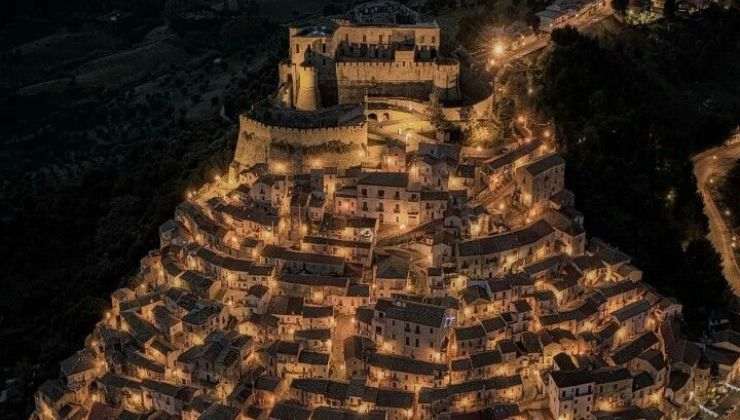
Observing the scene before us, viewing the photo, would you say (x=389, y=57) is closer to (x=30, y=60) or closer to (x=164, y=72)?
(x=164, y=72)

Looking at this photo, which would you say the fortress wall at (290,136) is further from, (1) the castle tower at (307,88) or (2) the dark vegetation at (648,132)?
(2) the dark vegetation at (648,132)

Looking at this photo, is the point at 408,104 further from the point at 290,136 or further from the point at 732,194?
the point at 732,194

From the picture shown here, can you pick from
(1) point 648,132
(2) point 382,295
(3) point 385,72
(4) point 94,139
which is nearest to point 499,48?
(1) point 648,132

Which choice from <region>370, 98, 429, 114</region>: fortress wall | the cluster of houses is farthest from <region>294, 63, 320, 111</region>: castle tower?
the cluster of houses

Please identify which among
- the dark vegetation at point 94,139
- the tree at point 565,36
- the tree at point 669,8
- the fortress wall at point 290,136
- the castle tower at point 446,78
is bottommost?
the dark vegetation at point 94,139

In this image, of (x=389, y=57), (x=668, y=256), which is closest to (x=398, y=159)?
(x=389, y=57)

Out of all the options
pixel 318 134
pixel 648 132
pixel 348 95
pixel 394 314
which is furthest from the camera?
pixel 648 132

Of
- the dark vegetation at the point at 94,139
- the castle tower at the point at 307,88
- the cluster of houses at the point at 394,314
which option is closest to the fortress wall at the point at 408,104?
the castle tower at the point at 307,88
